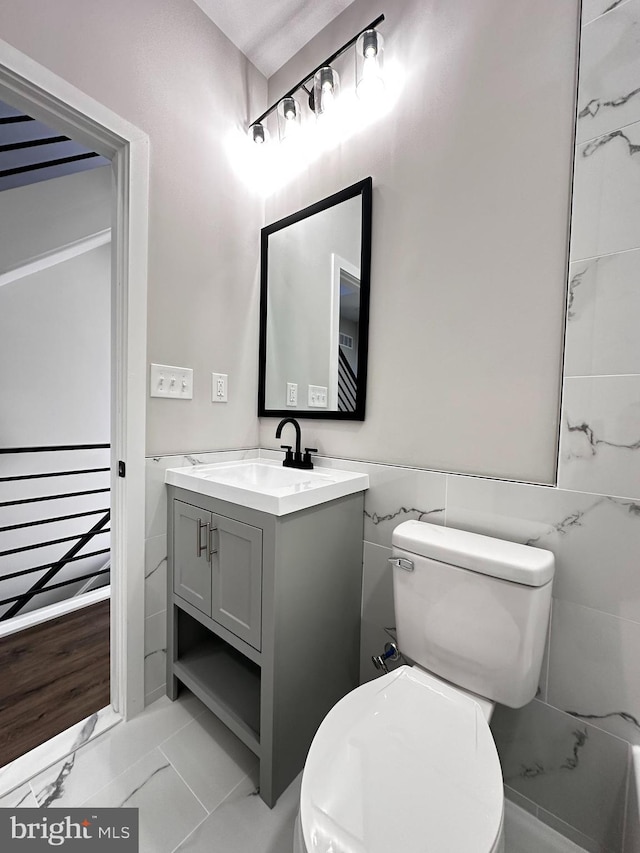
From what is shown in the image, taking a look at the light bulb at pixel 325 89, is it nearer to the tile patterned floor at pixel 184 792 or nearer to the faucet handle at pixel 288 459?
the faucet handle at pixel 288 459

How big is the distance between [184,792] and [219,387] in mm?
1335

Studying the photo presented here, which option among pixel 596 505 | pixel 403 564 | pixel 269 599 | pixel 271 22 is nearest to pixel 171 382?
pixel 269 599

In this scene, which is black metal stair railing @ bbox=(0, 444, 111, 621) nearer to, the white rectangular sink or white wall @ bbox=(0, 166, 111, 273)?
the white rectangular sink

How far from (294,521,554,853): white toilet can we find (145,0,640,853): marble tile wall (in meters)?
0.12

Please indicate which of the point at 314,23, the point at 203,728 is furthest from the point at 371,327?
the point at 203,728

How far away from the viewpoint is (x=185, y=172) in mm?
1371

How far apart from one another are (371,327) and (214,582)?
3.44 feet

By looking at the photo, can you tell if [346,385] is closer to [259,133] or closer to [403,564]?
[403,564]

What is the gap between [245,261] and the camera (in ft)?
5.31

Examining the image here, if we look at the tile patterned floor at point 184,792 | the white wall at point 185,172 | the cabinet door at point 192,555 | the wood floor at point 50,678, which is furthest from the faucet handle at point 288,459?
the wood floor at point 50,678

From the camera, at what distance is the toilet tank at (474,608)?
0.84 meters

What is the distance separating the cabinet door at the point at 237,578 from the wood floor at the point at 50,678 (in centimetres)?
73

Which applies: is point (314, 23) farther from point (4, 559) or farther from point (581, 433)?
point (4, 559)

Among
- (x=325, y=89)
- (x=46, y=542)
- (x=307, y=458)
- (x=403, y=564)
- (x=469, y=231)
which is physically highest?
(x=325, y=89)
